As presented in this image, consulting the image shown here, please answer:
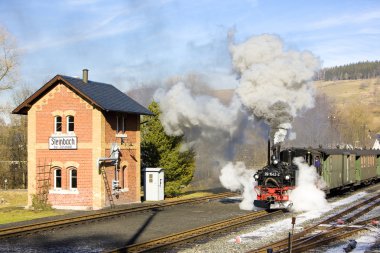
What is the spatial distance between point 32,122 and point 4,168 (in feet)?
79.5

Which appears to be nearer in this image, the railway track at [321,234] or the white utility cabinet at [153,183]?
the railway track at [321,234]

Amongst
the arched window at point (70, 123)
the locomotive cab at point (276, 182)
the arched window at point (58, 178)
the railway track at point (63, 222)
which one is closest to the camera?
the railway track at point (63, 222)

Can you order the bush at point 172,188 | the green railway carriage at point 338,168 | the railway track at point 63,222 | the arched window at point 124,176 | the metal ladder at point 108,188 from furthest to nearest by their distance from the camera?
1. the bush at point 172,188
2. the arched window at point 124,176
3. the metal ladder at point 108,188
4. the green railway carriage at point 338,168
5. the railway track at point 63,222

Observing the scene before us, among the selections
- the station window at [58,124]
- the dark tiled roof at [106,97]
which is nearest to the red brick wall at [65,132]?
the station window at [58,124]

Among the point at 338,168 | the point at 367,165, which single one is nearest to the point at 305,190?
the point at 338,168

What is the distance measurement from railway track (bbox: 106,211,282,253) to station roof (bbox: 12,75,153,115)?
1033cm

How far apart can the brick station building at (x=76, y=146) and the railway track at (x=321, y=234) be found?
41.2ft

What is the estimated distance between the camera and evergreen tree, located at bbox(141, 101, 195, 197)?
1258 inches

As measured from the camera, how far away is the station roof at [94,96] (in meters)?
26.3

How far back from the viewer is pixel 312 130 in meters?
66.6

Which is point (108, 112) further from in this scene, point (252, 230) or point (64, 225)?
point (252, 230)

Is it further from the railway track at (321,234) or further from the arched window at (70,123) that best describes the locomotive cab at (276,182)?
the arched window at (70,123)

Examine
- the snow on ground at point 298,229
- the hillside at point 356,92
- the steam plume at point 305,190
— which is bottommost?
the snow on ground at point 298,229

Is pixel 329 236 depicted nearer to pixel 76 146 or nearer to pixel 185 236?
pixel 185 236
